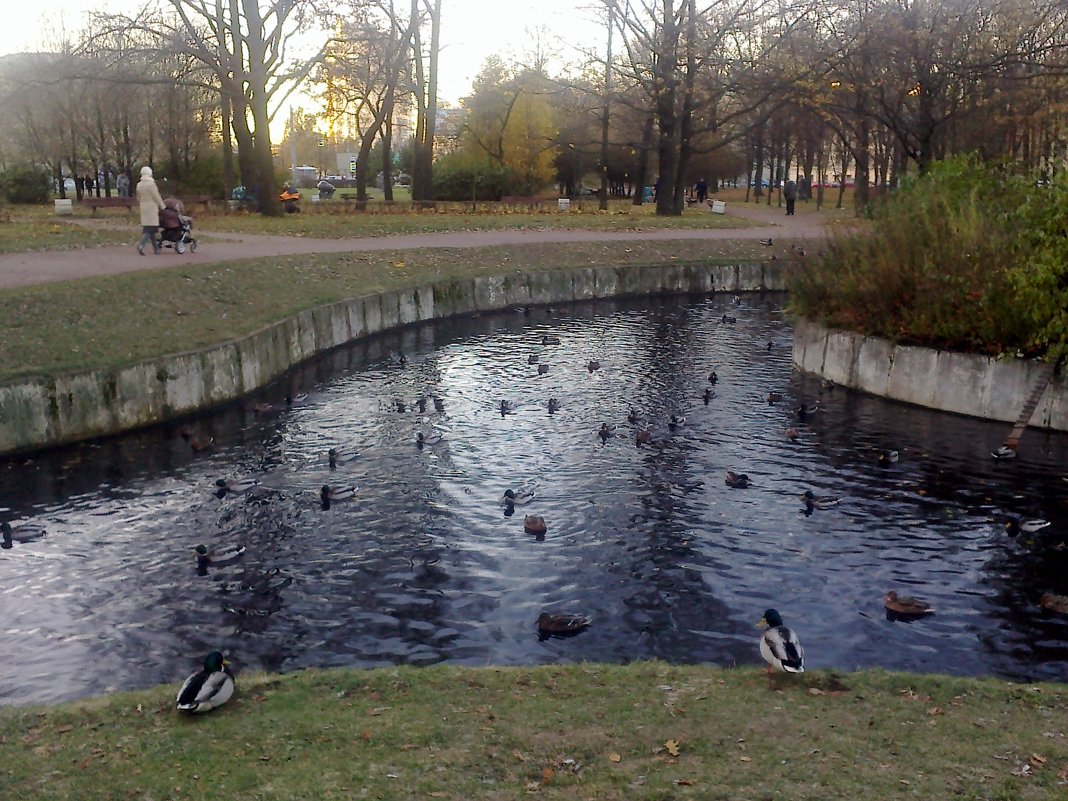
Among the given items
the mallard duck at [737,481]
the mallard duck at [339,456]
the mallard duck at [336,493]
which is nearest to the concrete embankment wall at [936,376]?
the mallard duck at [737,481]

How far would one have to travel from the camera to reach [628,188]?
→ 90250mm

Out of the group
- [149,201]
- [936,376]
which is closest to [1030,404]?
[936,376]

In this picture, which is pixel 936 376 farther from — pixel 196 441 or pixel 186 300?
pixel 186 300

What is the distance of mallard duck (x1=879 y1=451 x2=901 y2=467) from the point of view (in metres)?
16.7

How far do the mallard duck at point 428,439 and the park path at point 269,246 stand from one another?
10.7 meters

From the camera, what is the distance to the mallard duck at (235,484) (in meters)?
15.5

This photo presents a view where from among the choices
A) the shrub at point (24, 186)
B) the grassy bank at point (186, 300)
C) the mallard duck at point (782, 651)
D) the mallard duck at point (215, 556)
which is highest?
the shrub at point (24, 186)

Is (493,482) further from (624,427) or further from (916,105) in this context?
(916,105)

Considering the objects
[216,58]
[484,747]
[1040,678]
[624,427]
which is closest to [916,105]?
[216,58]

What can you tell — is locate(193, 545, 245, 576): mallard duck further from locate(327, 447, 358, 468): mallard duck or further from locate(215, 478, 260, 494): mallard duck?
locate(327, 447, 358, 468): mallard duck

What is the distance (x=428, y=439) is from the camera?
59.0 ft

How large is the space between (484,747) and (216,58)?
4068 cm

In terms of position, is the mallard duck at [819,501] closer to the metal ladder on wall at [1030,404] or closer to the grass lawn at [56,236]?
the metal ladder on wall at [1030,404]

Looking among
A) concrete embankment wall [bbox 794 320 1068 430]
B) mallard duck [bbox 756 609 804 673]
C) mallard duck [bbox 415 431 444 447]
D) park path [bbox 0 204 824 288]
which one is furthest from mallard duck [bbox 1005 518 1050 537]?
park path [bbox 0 204 824 288]
